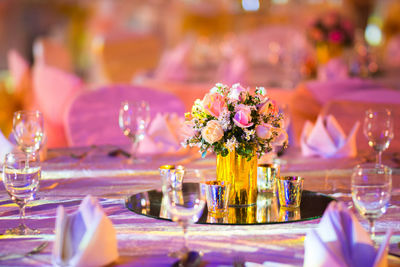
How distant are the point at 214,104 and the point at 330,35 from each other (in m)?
3.70

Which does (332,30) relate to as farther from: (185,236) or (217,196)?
(185,236)

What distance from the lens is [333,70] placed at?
15.0 ft

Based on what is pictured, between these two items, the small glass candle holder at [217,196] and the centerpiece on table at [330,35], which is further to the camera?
the centerpiece on table at [330,35]

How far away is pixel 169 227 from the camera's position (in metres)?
1.38

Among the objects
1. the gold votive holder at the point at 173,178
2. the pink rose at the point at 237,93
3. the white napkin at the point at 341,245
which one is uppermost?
the pink rose at the point at 237,93

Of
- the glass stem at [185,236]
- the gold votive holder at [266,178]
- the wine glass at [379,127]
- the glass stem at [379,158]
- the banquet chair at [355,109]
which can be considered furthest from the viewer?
the banquet chair at [355,109]

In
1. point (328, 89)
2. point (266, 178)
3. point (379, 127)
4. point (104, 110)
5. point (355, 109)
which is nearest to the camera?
point (266, 178)

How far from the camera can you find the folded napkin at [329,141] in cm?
231

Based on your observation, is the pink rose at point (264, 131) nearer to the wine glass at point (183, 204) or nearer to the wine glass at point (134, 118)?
the wine glass at point (183, 204)

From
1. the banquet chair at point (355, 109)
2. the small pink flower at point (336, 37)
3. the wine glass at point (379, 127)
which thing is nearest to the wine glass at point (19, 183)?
the wine glass at point (379, 127)

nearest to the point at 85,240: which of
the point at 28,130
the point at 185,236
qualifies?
the point at 185,236

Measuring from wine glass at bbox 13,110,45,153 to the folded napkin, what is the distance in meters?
0.99

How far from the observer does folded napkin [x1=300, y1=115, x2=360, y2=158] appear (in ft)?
7.57

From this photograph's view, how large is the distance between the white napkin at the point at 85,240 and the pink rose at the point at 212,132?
1.21 feet
